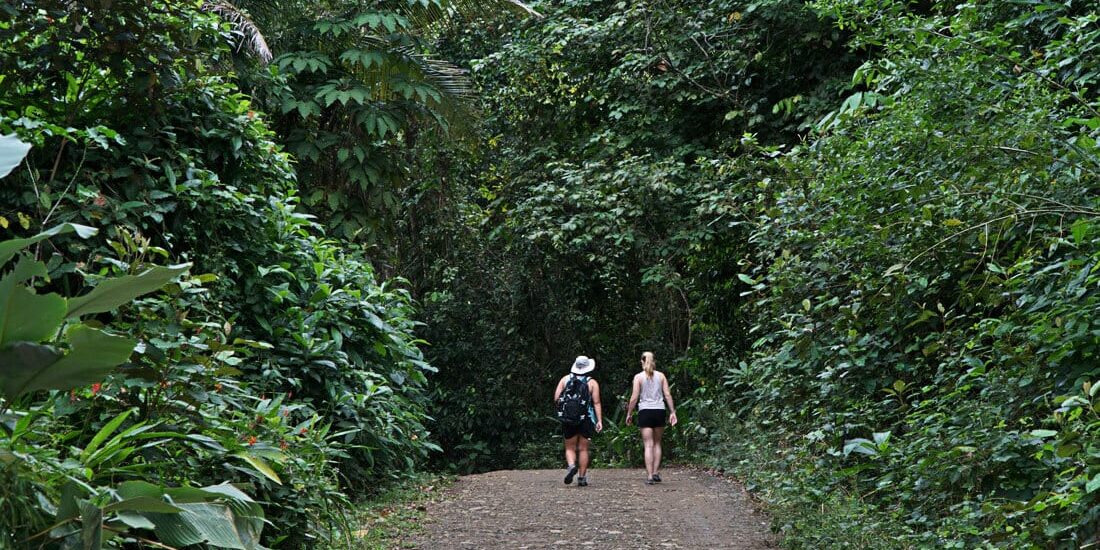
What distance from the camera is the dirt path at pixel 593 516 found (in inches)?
332

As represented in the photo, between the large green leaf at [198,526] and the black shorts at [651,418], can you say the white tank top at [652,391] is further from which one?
the large green leaf at [198,526]

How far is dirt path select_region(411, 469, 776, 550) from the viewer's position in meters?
8.45

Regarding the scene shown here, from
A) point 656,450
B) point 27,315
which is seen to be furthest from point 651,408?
point 27,315

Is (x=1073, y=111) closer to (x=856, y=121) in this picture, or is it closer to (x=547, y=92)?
(x=856, y=121)

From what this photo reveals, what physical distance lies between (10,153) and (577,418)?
967 cm

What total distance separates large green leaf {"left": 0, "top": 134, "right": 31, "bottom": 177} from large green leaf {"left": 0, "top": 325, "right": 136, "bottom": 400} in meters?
0.52

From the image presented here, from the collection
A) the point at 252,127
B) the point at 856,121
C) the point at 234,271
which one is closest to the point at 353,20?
the point at 252,127

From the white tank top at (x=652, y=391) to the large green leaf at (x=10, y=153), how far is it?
1057 centimetres

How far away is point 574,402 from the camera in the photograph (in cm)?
1234

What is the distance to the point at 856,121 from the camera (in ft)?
30.6

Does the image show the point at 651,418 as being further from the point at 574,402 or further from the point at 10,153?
the point at 10,153

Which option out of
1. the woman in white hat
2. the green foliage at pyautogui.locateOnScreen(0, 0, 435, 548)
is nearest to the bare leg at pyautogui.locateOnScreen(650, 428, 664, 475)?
the woman in white hat

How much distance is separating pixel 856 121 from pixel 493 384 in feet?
44.5

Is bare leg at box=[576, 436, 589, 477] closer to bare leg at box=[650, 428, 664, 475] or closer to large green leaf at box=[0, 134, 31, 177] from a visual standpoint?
bare leg at box=[650, 428, 664, 475]
